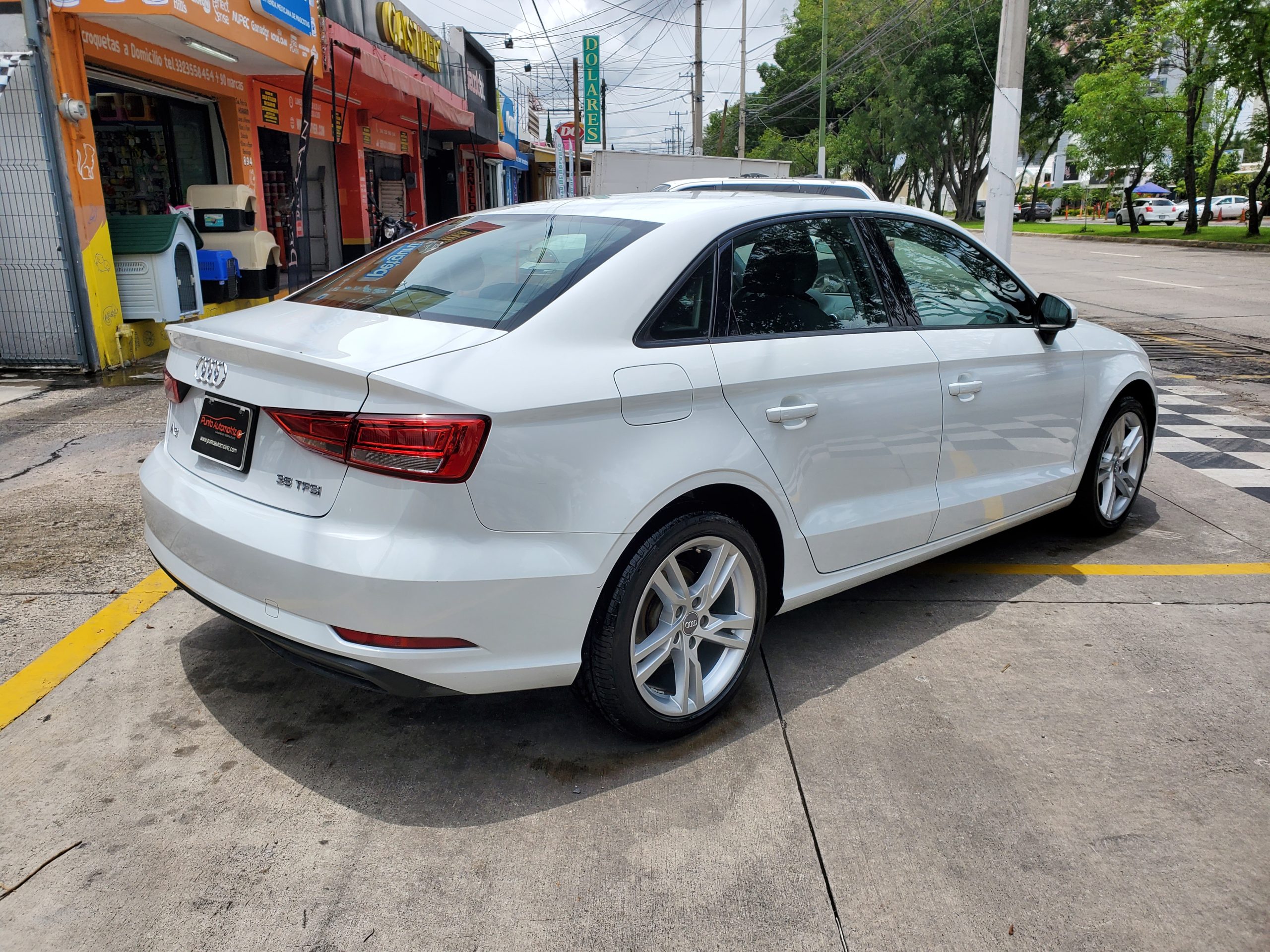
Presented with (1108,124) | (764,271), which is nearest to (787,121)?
(1108,124)

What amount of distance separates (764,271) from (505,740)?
1.74m

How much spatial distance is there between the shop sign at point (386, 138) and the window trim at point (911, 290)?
16.5 m

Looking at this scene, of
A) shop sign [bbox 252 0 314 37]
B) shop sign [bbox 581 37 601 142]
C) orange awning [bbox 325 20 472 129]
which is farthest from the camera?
shop sign [bbox 581 37 601 142]

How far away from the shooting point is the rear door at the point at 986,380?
12.6 feet

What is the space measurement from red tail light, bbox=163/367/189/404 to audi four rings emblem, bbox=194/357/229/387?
Answer: 91mm

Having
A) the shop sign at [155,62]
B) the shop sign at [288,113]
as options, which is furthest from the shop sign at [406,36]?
the shop sign at [155,62]

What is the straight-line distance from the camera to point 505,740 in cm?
309

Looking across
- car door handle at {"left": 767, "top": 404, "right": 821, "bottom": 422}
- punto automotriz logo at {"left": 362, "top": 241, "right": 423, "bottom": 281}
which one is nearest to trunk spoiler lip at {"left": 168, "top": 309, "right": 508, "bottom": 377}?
punto automotriz logo at {"left": 362, "top": 241, "right": 423, "bottom": 281}

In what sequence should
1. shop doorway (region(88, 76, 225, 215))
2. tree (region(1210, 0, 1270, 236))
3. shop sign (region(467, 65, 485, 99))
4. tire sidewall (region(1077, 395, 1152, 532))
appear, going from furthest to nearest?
shop sign (region(467, 65, 485, 99)) < tree (region(1210, 0, 1270, 236)) < shop doorway (region(88, 76, 225, 215)) < tire sidewall (region(1077, 395, 1152, 532))

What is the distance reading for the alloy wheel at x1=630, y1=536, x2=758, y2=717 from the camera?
9.56ft

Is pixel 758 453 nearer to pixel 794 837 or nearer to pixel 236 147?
pixel 794 837

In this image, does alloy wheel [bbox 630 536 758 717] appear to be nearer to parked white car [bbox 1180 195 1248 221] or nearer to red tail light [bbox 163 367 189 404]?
red tail light [bbox 163 367 189 404]

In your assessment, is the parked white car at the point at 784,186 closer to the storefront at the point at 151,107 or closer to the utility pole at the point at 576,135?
the storefront at the point at 151,107

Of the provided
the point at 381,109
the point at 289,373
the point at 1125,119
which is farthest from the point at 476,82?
the point at 289,373
